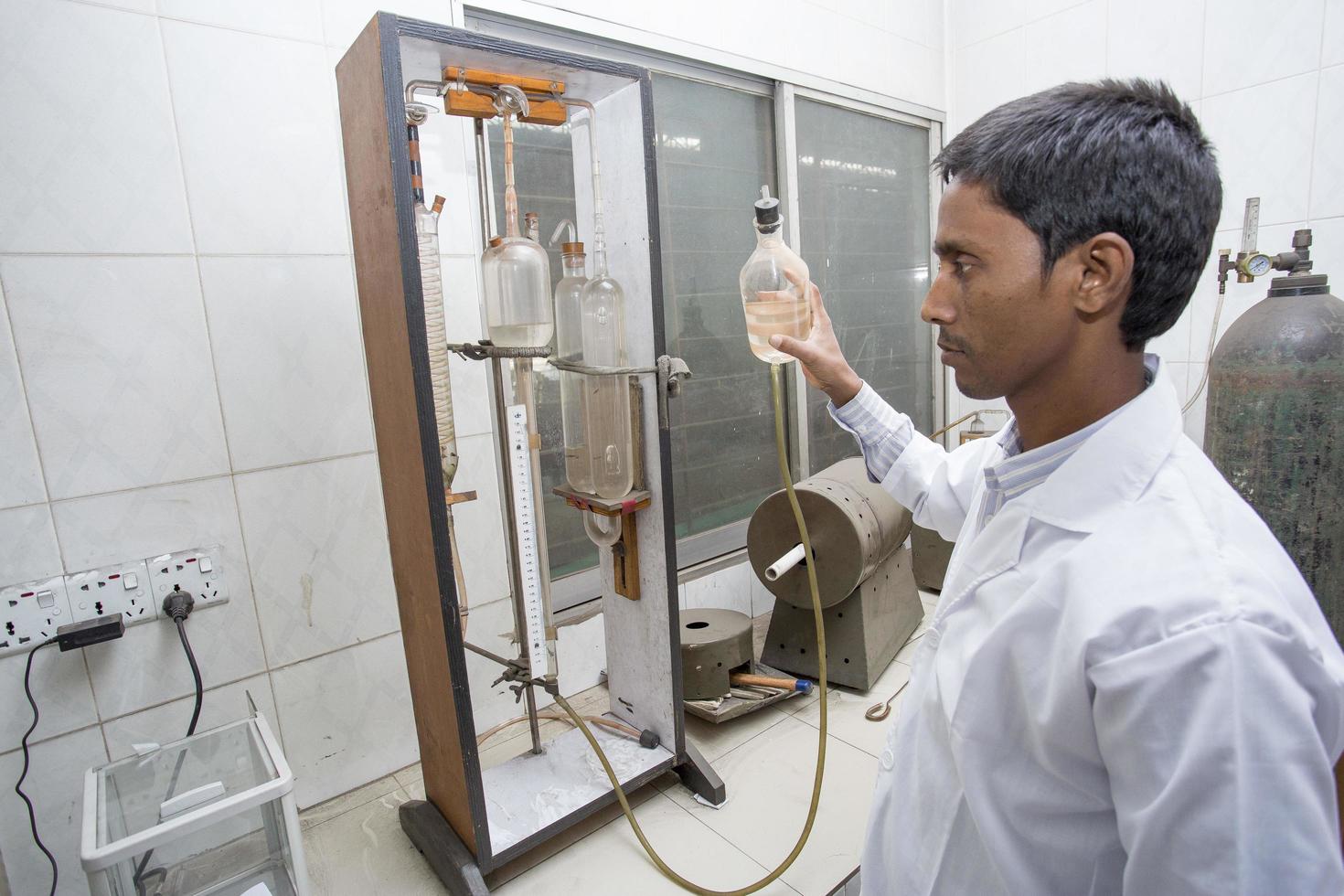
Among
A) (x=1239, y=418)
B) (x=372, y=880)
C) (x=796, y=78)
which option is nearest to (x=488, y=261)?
(x=372, y=880)

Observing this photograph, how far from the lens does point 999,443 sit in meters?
0.91

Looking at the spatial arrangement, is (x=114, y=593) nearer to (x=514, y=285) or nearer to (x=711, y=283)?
(x=514, y=285)

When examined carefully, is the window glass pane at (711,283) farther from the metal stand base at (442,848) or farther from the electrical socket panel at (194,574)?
the electrical socket panel at (194,574)

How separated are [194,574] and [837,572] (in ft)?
4.85

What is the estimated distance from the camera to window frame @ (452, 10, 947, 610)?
1.72 metres

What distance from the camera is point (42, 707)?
126 centimetres

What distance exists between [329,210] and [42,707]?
109 centimetres

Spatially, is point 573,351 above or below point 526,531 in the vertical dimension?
above

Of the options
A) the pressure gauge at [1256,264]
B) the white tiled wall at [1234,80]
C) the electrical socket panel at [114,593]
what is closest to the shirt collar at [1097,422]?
the electrical socket panel at [114,593]

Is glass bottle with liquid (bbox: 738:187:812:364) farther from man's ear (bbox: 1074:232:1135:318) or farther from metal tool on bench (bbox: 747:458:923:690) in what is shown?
metal tool on bench (bbox: 747:458:923:690)

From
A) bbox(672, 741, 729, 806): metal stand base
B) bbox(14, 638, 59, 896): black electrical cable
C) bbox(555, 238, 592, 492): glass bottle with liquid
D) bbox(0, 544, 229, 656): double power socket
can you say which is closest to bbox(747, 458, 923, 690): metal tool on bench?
bbox(672, 741, 729, 806): metal stand base

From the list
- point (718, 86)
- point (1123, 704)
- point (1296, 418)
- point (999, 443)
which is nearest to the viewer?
point (1123, 704)

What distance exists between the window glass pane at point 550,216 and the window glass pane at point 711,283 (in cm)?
33

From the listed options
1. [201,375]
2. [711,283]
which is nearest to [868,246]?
[711,283]
